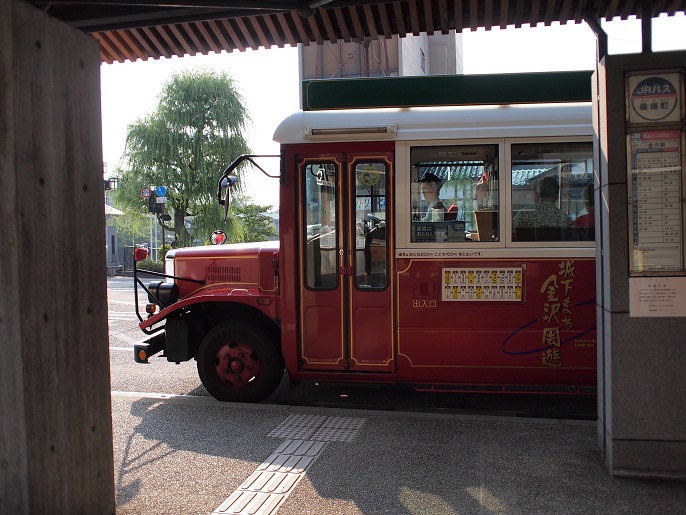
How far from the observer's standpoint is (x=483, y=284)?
18.5 feet

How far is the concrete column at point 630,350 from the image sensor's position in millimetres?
4055

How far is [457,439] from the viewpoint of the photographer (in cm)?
508

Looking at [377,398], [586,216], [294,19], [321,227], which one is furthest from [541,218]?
[294,19]

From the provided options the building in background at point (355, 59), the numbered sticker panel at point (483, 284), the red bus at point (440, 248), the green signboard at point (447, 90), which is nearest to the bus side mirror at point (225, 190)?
the red bus at point (440, 248)

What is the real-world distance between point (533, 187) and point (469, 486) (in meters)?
2.71

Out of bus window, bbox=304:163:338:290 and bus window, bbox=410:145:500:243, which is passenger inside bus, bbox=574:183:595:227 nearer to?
bus window, bbox=410:145:500:243

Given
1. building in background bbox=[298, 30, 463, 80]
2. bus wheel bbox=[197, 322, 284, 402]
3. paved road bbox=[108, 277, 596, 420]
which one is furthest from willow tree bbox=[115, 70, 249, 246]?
bus wheel bbox=[197, 322, 284, 402]

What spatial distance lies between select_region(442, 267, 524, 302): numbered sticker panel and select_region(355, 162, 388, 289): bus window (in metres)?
0.60

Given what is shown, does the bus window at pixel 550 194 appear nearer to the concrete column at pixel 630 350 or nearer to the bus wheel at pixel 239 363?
the concrete column at pixel 630 350

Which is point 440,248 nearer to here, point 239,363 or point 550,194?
point 550,194

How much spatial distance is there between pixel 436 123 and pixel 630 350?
8.63 feet

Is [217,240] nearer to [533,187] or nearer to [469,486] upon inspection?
[533,187]

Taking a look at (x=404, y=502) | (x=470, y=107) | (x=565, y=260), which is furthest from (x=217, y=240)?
(x=404, y=502)

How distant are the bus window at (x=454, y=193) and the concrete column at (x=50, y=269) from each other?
302 centimetres
